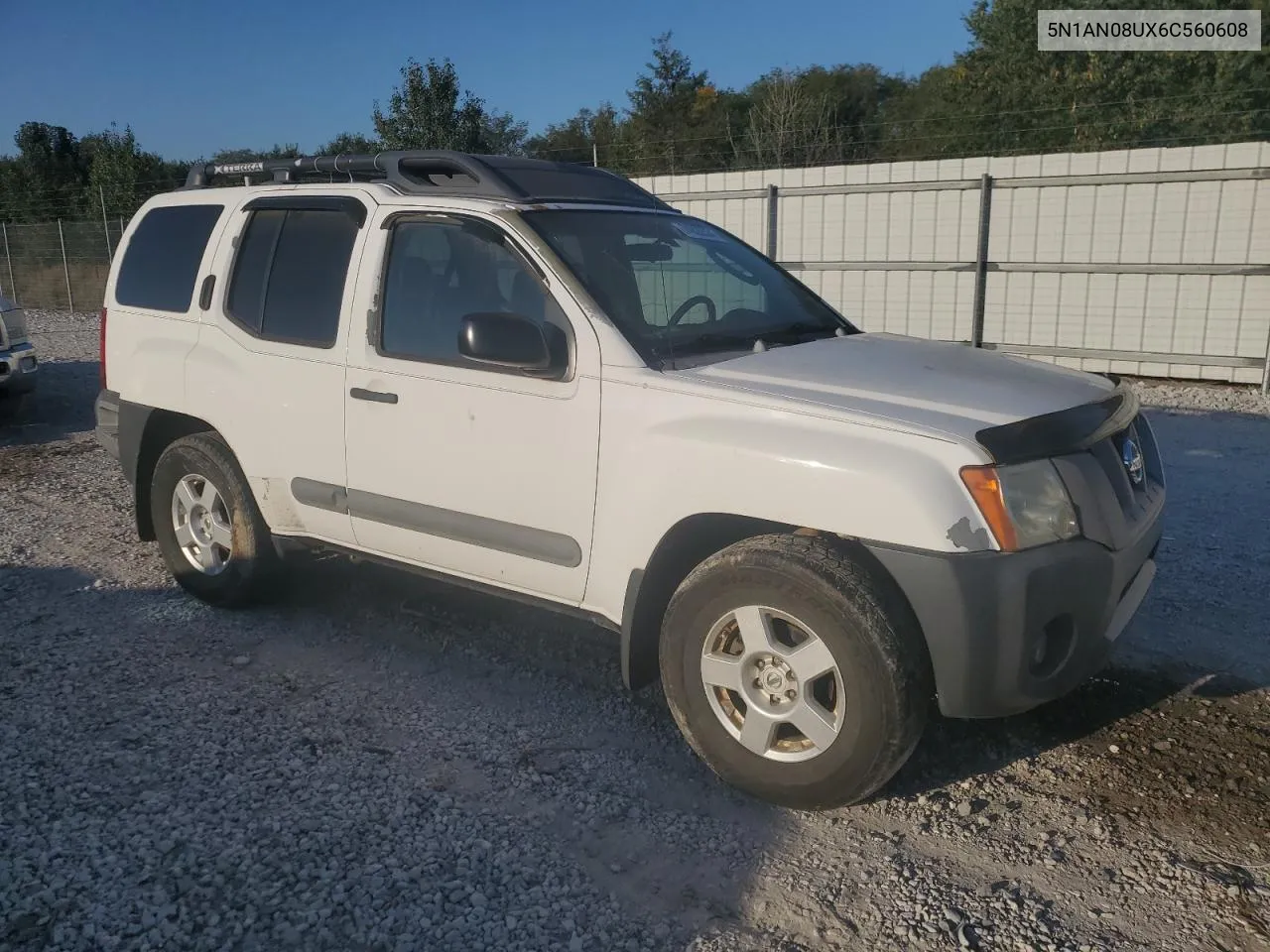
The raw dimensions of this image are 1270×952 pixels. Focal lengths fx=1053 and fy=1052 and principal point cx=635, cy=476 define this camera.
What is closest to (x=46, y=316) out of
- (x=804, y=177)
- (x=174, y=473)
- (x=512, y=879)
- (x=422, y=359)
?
(x=804, y=177)

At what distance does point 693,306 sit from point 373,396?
4.24 feet

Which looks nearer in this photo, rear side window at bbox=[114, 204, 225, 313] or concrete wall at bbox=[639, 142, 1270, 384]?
rear side window at bbox=[114, 204, 225, 313]

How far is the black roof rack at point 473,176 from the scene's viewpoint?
416 cm

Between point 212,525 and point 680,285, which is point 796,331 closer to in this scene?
point 680,285

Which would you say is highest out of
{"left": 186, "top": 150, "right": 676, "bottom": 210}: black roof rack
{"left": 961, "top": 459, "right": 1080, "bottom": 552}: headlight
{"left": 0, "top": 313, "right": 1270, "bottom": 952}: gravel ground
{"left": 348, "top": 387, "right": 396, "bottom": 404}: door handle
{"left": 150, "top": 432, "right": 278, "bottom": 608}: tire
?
{"left": 186, "top": 150, "right": 676, "bottom": 210}: black roof rack

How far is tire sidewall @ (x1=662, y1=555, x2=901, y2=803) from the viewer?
9.88ft

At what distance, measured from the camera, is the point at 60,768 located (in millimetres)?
3539

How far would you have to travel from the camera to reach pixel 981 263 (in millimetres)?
11992

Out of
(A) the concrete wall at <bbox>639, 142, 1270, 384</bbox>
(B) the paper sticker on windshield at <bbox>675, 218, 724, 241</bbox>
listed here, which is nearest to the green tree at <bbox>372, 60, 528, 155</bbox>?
(A) the concrete wall at <bbox>639, 142, 1270, 384</bbox>

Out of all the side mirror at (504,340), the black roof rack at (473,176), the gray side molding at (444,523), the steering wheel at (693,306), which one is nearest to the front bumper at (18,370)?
the black roof rack at (473,176)

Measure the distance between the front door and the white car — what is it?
685 cm

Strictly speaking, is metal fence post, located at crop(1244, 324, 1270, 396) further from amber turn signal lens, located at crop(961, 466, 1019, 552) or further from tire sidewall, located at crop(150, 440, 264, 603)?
tire sidewall, located at crop(150, 440, 264, 603)

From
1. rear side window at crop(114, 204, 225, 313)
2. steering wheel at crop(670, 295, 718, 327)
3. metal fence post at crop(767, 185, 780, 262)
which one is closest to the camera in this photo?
steering wheel at crop(670, 295, 718, 327)

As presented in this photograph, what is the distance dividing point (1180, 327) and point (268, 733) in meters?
10.8
